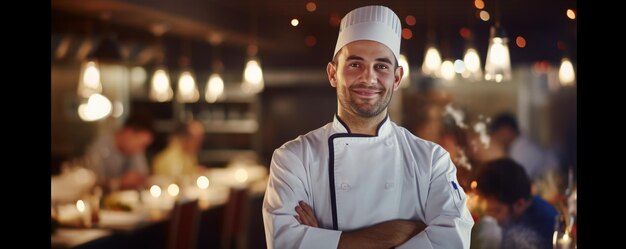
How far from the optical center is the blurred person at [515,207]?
12.9 ft

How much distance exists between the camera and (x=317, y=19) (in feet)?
12.3

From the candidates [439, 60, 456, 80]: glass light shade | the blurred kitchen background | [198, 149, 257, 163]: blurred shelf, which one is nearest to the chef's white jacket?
the blurred kitchen background

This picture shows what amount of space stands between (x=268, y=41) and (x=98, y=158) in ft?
11.9

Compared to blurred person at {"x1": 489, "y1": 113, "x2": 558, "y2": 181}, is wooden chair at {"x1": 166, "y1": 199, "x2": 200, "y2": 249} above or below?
below

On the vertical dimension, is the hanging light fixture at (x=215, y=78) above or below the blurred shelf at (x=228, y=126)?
above

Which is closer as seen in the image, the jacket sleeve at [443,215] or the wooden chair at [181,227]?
the jacket sleeve at [443,215]

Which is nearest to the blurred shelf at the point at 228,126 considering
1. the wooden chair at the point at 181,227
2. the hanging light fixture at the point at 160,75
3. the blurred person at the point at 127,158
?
the hanging light fixture at the point at 160,75

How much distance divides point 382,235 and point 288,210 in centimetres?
39

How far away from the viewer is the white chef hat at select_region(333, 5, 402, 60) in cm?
320

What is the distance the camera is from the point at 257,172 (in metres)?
8.17

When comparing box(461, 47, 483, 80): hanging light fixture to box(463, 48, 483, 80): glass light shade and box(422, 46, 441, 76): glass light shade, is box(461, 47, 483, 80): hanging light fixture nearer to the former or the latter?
box(463, 48, 483, 80): glass light shade

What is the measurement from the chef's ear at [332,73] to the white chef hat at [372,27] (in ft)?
0.19

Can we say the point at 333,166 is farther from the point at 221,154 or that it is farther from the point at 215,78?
the point at 221,154

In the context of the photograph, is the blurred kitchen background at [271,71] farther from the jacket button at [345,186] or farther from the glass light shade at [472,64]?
the jacket button at [345,186]
